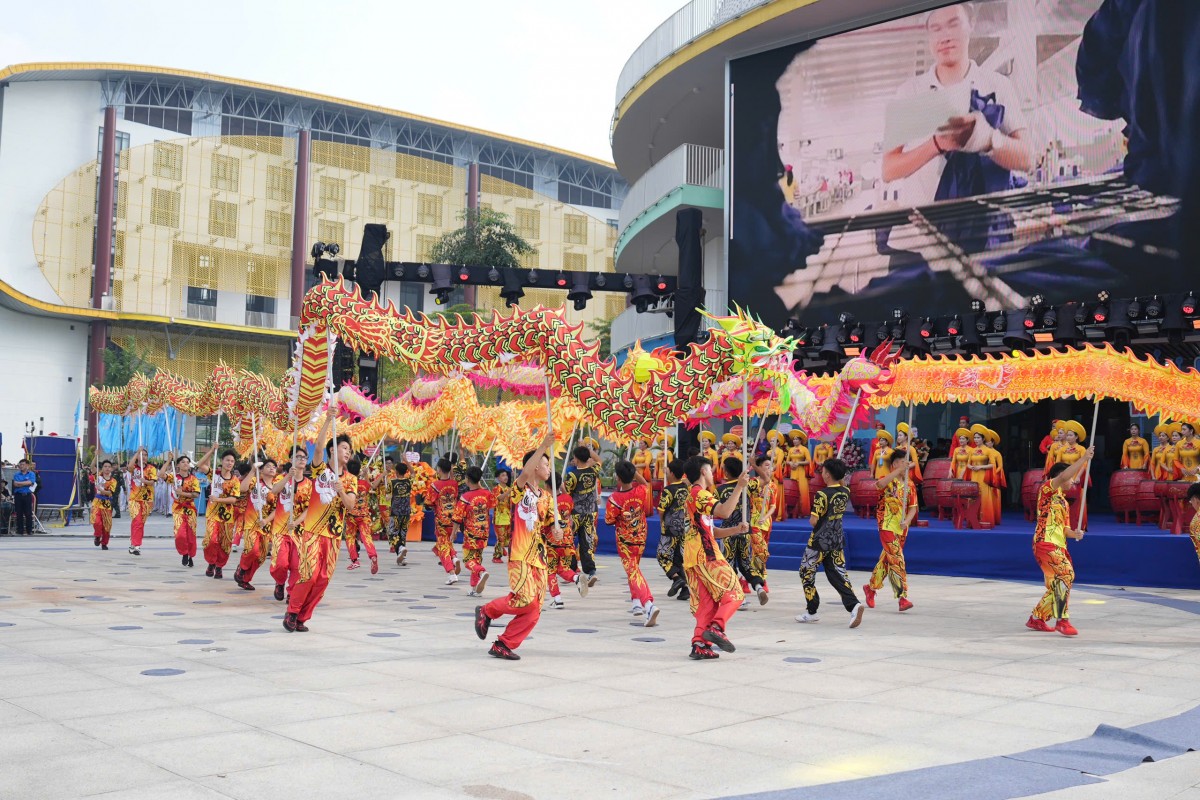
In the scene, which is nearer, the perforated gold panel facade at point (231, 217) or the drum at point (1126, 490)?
the drum at point (1126, 490)

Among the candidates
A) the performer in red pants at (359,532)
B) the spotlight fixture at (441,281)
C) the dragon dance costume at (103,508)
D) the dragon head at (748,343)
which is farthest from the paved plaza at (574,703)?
the spotlight fixture at (441,281)

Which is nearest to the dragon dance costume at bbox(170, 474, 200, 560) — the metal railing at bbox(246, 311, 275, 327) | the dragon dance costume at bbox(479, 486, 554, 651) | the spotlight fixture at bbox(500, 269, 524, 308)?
the dragon dance costume at bbox(479, 486, 554, 651)

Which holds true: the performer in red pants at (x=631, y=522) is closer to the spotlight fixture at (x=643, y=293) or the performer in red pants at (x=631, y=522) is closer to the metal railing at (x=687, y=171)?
the spotlight fixture at (x=643, y=293)

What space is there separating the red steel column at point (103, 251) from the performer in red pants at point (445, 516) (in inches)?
1306

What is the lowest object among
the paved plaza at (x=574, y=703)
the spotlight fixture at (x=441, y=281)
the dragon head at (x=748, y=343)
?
the paved plaza at (x=574, y=703)

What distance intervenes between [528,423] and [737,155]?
7.99 metres

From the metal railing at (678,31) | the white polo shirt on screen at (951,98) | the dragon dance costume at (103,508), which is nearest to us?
the dragon dance costume at (103,508)

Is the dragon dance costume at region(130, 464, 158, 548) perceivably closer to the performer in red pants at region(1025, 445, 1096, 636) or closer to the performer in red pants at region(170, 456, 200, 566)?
the performer in red pants at region(170, 456, 200, 566)

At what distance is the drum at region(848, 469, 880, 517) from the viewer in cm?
1755

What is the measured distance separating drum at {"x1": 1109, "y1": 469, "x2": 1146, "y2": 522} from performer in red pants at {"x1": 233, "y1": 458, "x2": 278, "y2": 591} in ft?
38.6

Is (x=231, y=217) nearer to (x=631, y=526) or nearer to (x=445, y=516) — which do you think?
(x=445, y=516)

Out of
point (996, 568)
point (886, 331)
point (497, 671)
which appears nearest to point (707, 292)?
point (886, 331)

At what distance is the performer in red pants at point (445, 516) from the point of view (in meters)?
13.1

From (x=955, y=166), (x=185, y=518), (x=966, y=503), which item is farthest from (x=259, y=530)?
(x=955, y=166)
